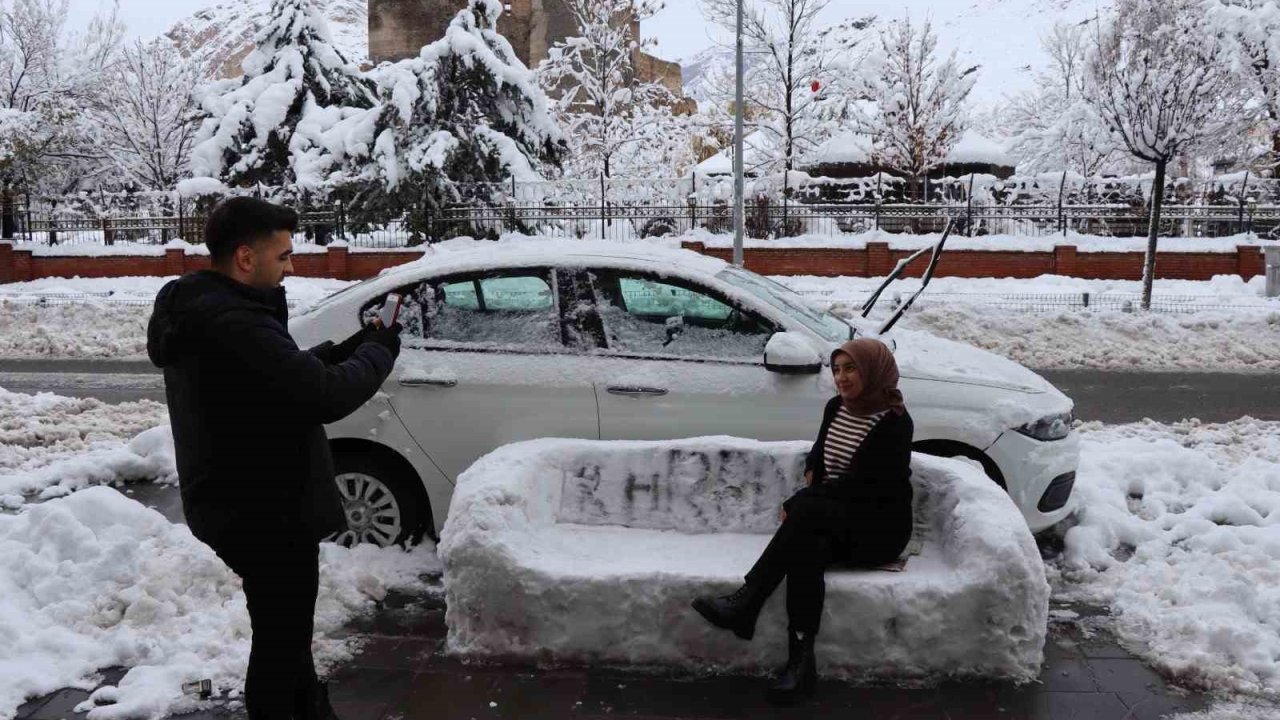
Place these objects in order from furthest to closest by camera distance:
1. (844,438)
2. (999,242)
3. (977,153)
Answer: (977,153) → (999,242) → (844,438)

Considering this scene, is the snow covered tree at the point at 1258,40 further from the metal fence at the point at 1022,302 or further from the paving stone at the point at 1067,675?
the paving stone at the point at 1067,675

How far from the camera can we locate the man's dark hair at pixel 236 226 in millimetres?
3150

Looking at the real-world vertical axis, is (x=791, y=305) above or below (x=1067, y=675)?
above

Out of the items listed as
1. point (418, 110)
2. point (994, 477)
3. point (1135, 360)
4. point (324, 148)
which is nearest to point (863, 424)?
point (994, 477)

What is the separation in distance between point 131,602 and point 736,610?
2.68 metres

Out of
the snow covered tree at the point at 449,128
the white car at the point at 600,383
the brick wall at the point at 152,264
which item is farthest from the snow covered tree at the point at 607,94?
the white car at the point at 600,383

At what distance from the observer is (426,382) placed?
5.68 m

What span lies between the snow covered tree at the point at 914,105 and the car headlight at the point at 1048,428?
27.7 m

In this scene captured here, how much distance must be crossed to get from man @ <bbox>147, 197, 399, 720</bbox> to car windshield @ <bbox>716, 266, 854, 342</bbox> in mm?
3078

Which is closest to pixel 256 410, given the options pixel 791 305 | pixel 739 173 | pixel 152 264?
pixel 791 305

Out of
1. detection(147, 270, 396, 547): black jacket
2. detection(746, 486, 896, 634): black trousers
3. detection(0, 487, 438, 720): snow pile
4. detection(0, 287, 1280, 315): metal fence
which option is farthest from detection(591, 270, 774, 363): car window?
detection(0, 287, 1280, 315): metal fence

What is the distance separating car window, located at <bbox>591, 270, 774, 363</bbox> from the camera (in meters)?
5.79

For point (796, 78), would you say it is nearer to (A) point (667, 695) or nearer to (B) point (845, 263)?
(B) point (845, 263)

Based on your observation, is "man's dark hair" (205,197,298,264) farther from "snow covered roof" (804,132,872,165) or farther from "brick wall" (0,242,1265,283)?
"snow covered roof" (804,132,872,165)
